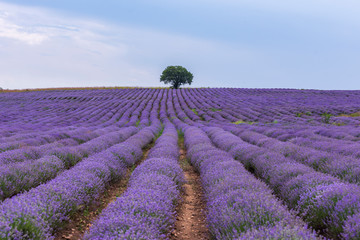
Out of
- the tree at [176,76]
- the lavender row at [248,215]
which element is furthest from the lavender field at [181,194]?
the tree at [176,76]

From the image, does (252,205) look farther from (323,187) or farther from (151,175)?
(151,175)

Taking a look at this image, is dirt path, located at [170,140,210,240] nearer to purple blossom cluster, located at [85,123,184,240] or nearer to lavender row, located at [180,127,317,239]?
purple blossom cluster, located at [85,123,184,240]

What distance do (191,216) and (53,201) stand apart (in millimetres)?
2270

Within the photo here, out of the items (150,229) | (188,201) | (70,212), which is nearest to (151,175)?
(188,201)

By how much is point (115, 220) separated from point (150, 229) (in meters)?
0.39

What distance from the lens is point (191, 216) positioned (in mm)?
4781

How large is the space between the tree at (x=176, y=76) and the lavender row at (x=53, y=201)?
56170mm

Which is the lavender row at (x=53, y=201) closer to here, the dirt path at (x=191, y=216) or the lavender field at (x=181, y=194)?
the lavender field at (x=181, y=194)

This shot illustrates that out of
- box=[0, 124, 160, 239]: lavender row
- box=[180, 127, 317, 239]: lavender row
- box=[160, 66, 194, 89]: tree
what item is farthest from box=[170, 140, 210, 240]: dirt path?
box=[160, 66, 194, 89]: tree

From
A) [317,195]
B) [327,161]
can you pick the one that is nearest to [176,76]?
[327,161]

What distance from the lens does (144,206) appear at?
3451 millimetres

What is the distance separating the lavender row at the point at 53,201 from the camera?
295 centimetres

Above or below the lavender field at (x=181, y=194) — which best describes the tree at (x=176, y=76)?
above

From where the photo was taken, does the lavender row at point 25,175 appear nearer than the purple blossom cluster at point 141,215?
No
